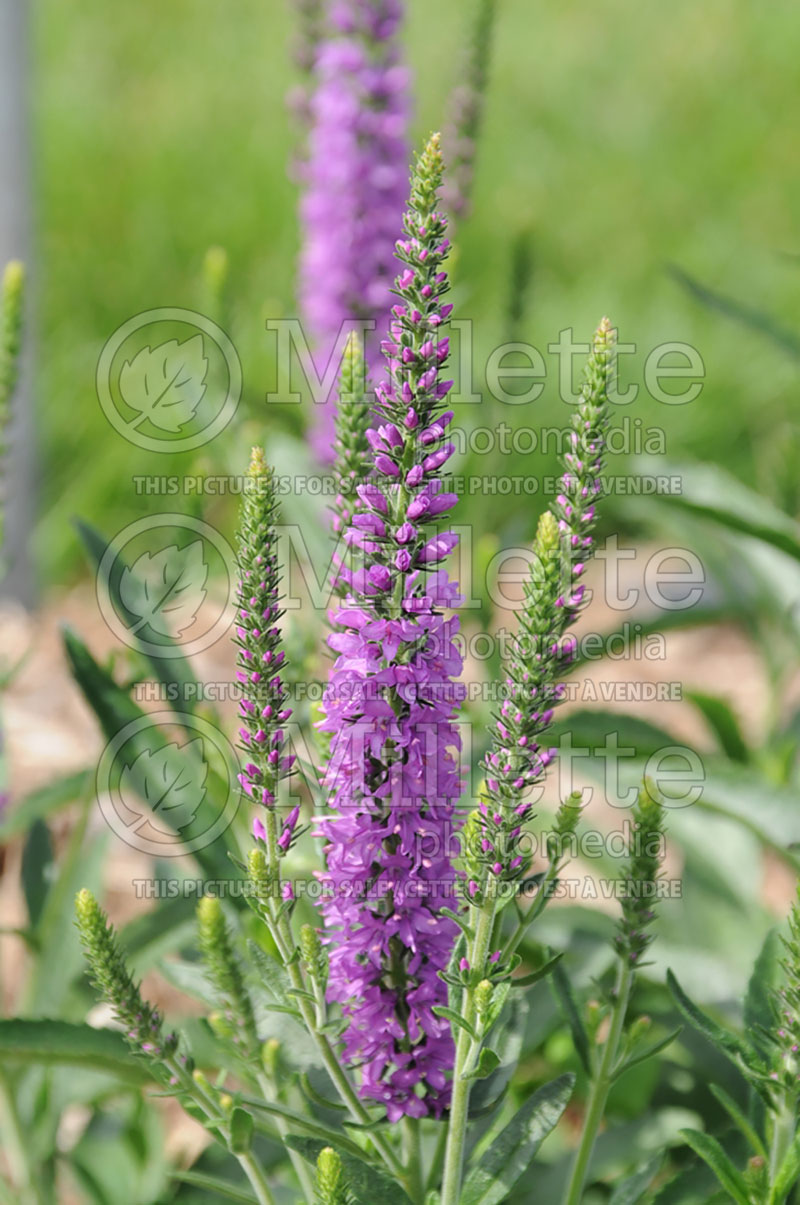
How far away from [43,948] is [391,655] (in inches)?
48.2

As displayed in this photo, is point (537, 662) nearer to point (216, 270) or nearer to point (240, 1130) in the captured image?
point (240, 1130)

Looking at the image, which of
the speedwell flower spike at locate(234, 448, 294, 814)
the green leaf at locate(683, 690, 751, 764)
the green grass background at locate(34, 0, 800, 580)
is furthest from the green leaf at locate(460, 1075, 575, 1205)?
the green grass background at locate(34, 0, 800, 580)

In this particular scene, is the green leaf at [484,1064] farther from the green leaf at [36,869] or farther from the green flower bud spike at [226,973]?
the green leaf at [36,869]

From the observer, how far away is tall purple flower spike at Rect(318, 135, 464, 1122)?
3.69 ft

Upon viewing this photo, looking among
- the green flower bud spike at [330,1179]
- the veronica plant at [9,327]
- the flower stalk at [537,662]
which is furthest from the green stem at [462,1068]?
the veronica plant at [9,327]

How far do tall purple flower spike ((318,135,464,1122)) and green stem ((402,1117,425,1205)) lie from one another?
0.21 ft

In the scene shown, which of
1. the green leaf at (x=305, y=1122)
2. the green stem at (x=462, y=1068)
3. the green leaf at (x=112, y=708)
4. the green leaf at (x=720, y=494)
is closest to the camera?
the green stem at (x=462, y=1068)

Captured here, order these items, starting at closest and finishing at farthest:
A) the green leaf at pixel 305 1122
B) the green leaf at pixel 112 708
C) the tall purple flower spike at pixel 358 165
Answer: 1. the green leaf at pixel 305 1122
2. the green leaf at pixel 112 708
3. the tall purple flower spike at pixel 358 165

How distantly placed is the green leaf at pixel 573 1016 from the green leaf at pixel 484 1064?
31cm

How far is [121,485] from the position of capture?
190 inches

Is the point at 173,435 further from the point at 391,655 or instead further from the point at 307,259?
the point at 391,655

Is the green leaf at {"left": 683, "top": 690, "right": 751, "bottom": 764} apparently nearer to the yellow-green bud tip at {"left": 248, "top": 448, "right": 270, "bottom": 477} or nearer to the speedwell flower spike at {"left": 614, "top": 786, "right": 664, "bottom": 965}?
the speedwell flower spike at {"left": 614, "top": 786, "right": 664, "bottom": 965}

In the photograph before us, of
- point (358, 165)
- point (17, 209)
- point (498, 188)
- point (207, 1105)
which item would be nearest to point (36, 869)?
point (207, 1105)

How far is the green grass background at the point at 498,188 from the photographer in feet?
16.8
